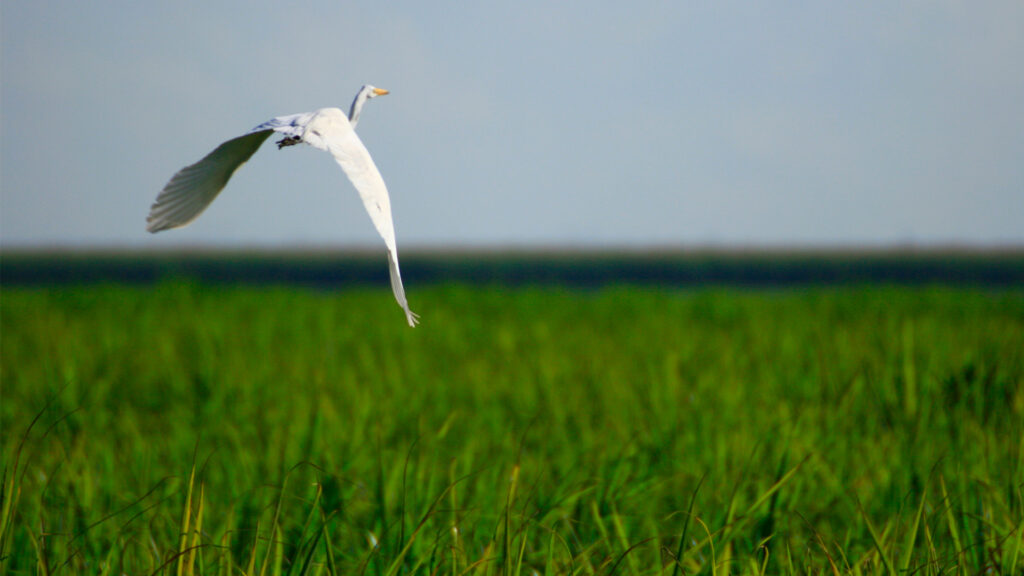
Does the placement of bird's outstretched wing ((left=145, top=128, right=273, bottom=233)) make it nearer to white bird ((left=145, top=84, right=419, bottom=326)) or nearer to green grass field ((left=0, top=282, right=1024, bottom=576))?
white bird ((left=145, top=84, right=419, bottom=326))

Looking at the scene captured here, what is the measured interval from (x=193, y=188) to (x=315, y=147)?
25cm

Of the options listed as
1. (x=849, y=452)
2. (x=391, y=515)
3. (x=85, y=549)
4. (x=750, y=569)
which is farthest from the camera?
(x=849, y=452)

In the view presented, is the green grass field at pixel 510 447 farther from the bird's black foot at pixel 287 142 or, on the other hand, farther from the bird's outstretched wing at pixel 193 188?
the bird's black foot at pixel 287 142

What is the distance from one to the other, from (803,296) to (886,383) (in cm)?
475

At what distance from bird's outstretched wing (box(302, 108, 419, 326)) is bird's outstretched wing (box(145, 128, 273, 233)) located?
15cm

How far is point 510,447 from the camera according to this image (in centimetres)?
264

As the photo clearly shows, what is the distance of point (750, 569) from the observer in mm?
1552

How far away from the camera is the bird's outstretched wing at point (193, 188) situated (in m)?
0.77

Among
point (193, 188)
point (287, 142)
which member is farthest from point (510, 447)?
point (287, 142)

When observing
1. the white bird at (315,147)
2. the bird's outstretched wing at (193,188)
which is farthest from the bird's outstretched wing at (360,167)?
the bird's outstretched wing at (193,188)

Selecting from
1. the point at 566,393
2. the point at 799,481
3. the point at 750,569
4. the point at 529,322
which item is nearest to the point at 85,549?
the point at 750,569

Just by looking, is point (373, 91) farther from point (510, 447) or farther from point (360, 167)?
point (510, 447)

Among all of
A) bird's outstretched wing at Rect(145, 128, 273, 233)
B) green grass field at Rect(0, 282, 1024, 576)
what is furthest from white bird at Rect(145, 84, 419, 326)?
green grass field at Rect(0, 282, 1024, 576)

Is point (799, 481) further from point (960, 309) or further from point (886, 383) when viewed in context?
point (960, 309)
